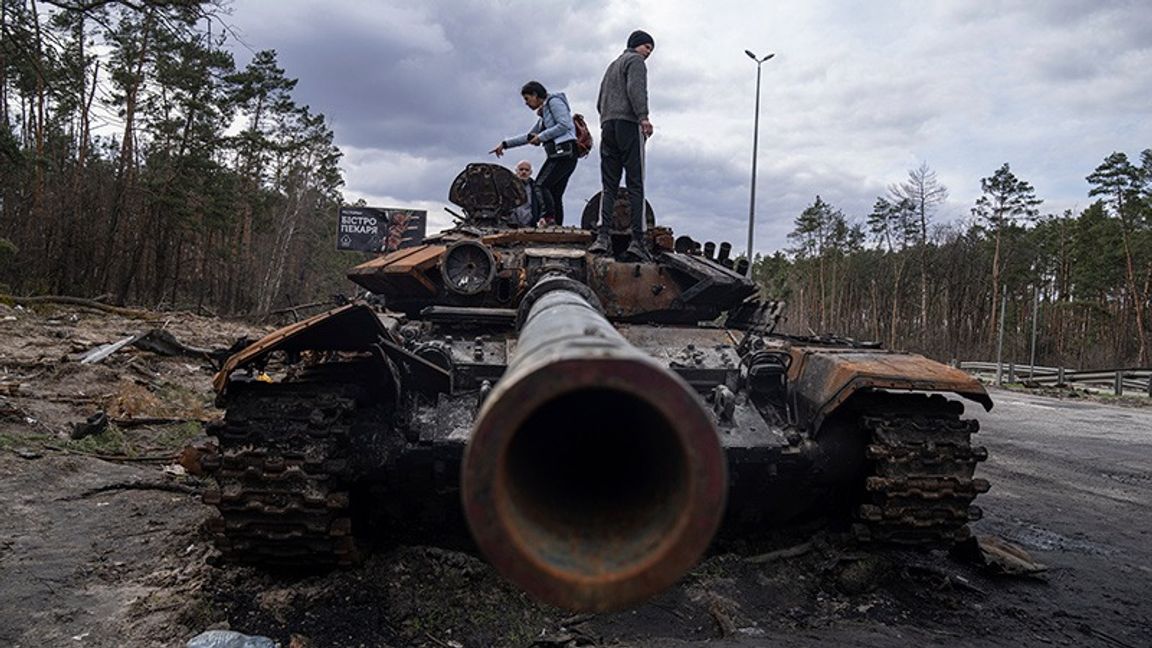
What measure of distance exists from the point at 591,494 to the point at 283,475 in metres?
3.06

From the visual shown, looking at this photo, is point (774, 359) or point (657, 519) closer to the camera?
point (657, 519)

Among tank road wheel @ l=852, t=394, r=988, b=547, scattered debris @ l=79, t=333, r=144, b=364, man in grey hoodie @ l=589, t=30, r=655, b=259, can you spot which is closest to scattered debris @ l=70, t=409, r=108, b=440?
scattered debris @ l=79, t=333, r=144, b=364

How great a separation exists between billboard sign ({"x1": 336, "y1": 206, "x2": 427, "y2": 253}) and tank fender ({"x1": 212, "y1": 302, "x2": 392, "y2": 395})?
4.12 meters

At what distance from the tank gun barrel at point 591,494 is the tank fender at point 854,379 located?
341 centimetres

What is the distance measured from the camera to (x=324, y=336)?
466cm

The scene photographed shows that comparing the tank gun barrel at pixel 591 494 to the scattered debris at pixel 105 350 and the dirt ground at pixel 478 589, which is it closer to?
the dirt ground at pixel 478 589

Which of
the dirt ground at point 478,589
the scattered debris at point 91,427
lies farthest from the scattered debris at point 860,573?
the scattered debris at point 91,427

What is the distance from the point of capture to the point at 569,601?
59.2 inches

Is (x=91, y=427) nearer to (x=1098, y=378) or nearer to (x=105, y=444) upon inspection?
(x=105, y=444)

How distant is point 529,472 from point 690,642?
312 centimetres

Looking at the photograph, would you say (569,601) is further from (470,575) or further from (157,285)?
(157,285)

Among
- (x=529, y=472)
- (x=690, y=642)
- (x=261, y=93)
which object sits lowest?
(x=690, y=642)

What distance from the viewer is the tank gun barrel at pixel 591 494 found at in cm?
146

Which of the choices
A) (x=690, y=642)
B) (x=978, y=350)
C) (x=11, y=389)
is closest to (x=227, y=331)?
(x=11, y=389)
